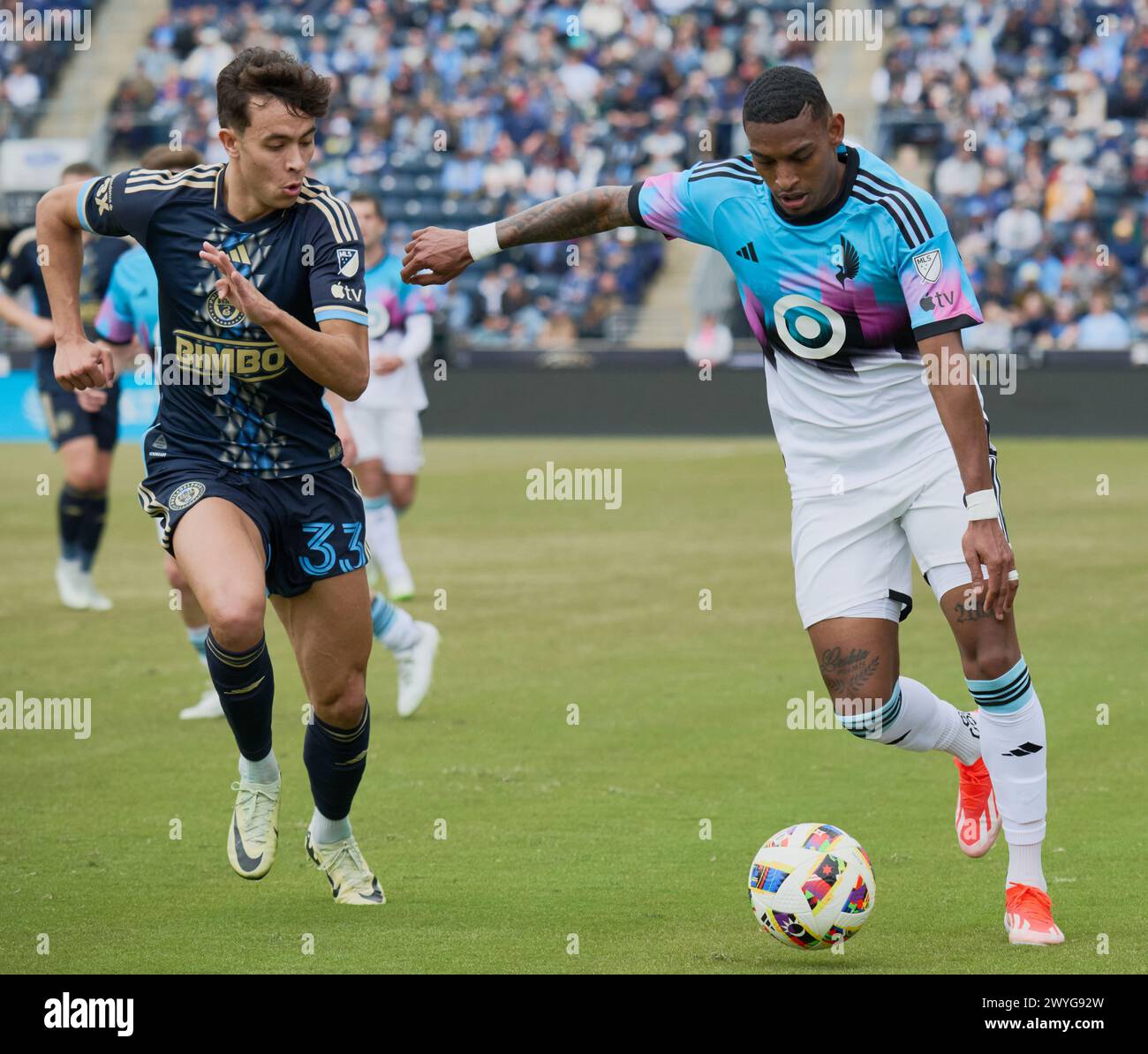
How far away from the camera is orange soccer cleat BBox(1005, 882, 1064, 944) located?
527cm

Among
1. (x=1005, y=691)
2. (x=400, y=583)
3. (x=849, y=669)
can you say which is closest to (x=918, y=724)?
(x=849, y=669)

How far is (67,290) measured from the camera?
240 inches

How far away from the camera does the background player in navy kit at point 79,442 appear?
1243 cm

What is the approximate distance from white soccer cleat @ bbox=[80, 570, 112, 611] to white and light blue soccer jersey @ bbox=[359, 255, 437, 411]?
2.33 meters

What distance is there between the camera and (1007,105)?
2784 cm

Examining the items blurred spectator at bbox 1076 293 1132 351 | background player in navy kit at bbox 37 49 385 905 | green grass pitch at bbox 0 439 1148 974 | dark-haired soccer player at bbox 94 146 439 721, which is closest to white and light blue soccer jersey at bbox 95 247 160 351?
dark-haired soccer player at bbox 94 146 439 721

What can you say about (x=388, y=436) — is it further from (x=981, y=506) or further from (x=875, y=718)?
(x=981, y=506)

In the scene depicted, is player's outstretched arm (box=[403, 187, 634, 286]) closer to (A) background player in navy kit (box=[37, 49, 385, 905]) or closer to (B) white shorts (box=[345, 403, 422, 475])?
(A) background player in navy kit (box=[37, 49, 385, 905])

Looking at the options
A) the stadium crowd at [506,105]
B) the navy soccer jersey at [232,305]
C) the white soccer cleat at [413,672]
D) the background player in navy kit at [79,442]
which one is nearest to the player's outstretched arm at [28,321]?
the background player in navy kit at [79,442]

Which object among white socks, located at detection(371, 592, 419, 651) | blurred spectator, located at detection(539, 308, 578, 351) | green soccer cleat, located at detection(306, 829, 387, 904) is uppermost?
blurred spectator, located at detection(539, 308, 578, 351)

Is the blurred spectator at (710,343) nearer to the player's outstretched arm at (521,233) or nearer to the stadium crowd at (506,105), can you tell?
the stadium crowd at (506,105)

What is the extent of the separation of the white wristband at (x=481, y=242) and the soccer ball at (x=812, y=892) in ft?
6.92

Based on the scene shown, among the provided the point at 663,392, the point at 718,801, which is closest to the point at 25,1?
the point at 663,392
